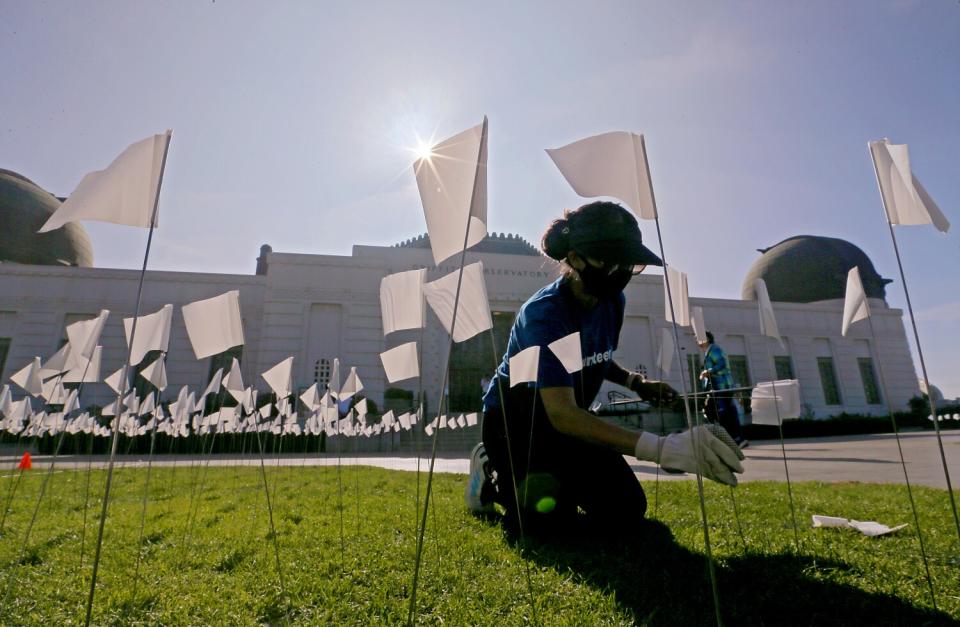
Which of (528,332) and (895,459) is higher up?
(528,332)

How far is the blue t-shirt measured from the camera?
7.89 ft

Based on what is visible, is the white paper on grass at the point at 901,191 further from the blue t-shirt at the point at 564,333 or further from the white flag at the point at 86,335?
the white flag at the point at 86,335

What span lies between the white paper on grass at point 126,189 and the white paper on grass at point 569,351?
5.48ft

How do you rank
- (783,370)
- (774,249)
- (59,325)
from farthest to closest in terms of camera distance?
(774,249) → (783,370) → (59,325)

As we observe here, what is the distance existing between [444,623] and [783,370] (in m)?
29.9

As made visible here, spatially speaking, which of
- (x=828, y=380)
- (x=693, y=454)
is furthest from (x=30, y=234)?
(x=828, y=380)

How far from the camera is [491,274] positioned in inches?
917

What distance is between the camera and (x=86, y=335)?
308cm

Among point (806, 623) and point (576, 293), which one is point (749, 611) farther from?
point (576, 293)

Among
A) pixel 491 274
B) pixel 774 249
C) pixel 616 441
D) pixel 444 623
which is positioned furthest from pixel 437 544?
pixel 774 249

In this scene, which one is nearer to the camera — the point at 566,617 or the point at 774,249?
the point at 566,617

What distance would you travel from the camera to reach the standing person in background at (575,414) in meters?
2.26

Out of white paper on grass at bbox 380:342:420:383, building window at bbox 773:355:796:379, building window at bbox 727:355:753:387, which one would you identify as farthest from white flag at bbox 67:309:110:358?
building window at bbox 773:355:796:379

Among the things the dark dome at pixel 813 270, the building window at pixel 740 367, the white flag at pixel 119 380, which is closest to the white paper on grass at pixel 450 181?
the white flag at pixel 119 380
